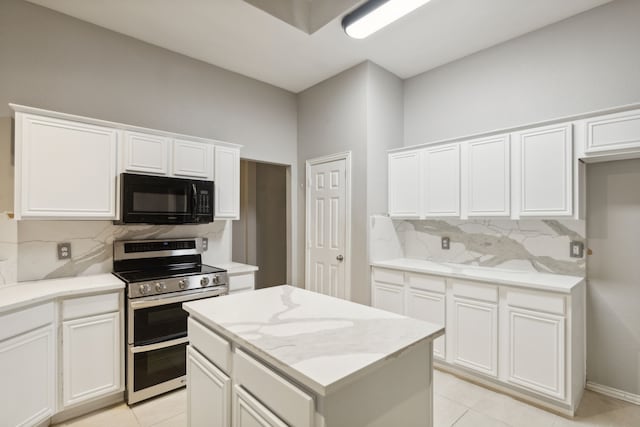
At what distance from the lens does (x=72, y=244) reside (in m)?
2.64

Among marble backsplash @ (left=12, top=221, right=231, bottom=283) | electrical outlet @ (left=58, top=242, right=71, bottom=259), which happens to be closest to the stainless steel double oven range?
marble backsplash @ (left=12, top=221, right=231, bottom=283)

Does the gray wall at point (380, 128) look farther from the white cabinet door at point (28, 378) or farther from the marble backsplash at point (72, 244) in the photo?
the white cabinet door at point (28, 378)

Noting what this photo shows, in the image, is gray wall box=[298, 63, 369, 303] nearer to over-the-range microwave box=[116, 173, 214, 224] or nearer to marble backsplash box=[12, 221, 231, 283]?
over-the-range microwave box=[116, 173, 214, 224]

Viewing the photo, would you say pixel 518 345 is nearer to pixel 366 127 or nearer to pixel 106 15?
pixel 366 127

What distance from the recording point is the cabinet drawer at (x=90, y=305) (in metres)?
2.19

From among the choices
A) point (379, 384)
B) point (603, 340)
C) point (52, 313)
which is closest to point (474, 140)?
point (603, 340)

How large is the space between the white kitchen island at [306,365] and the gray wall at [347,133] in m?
1.80

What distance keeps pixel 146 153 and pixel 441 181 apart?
107 inches

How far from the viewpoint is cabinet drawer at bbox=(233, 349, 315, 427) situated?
3.35ft

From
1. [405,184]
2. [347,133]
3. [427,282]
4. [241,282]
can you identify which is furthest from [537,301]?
[241,282]

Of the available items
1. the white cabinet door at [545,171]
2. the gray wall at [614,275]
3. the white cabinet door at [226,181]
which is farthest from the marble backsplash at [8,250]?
the gray wall at [614,275]

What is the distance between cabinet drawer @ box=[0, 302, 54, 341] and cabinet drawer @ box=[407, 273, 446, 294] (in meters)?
2.86

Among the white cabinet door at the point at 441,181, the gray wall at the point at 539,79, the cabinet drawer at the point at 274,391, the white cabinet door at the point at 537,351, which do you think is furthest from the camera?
the white cabinet door at the point at 441,181

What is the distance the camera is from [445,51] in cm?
327
